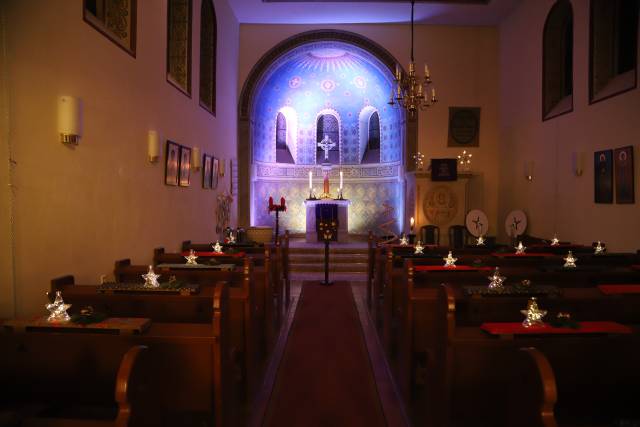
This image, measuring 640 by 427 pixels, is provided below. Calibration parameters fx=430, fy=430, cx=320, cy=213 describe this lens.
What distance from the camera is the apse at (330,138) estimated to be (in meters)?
12.6

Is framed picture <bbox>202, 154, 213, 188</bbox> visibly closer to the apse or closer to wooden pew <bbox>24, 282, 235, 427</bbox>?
the apse

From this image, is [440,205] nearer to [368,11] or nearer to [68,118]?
[368,11]

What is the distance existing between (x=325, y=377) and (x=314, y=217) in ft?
25.7

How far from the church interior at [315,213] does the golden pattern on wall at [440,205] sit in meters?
0.03

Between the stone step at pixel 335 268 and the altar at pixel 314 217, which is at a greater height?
the altar at pixel 314 217

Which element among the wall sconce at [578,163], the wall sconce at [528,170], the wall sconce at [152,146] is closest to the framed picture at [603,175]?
the wall sconce at [578,163]

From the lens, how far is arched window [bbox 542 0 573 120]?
867 centimetres

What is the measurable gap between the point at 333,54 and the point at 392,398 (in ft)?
Result: 36.9

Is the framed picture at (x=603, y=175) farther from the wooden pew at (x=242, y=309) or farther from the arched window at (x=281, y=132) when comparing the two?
the arched window at (x=281, y=132)

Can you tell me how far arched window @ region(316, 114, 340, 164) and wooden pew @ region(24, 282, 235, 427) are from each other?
38.8ft

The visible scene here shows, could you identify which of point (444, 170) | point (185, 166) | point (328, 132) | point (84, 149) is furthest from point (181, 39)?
point (328, 132)

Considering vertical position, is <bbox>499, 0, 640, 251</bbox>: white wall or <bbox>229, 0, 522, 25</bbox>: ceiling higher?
<bbox>229, 0, 522, 25</bbox>: ceiling

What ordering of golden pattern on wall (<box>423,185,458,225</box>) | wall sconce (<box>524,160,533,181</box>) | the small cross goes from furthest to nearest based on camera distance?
1. the small cross
2. golden pattern on wall (<box>423,185,458,225</box>)
3. wall sconce (<box>524,160,533,181</box>)

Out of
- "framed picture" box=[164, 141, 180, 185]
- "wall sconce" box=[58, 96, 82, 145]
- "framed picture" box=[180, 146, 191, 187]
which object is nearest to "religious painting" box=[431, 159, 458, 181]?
"framed picture" box=[180, 146, 191, 187]
